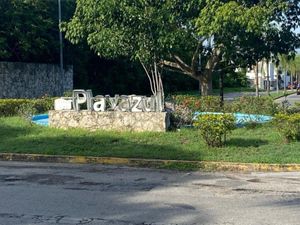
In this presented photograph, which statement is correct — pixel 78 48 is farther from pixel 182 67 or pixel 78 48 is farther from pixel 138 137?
pixel 138 137

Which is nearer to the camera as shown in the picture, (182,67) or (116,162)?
(116,162)

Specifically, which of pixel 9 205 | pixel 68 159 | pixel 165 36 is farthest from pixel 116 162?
pixel 165 36

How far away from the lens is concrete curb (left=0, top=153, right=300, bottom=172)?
1112 centimetres

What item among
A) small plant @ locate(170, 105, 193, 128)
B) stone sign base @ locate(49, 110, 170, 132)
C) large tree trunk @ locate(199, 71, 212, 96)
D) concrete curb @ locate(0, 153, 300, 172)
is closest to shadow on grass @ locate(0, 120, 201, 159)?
concrete curb @ locate(0, 153, 300, 172)

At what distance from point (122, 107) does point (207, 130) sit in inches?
145

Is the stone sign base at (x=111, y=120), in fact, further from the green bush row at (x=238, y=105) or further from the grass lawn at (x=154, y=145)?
the green bush row at (x=238, y=105)

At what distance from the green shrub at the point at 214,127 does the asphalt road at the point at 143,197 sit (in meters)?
1.95

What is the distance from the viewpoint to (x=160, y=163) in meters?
11.8

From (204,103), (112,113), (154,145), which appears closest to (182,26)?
(204,103)

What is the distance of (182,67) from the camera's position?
70.1 feet

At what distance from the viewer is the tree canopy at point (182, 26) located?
16.0 meters

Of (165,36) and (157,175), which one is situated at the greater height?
(165,36)

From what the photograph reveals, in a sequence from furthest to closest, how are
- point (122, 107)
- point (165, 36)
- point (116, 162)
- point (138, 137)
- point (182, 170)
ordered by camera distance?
1. point (165, 36)
2. point (122, 107)
3. point (138, 137)
4. point (116, 162)
5. point (182, 170)

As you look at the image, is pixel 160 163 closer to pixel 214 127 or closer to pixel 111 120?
pixel 214 127
